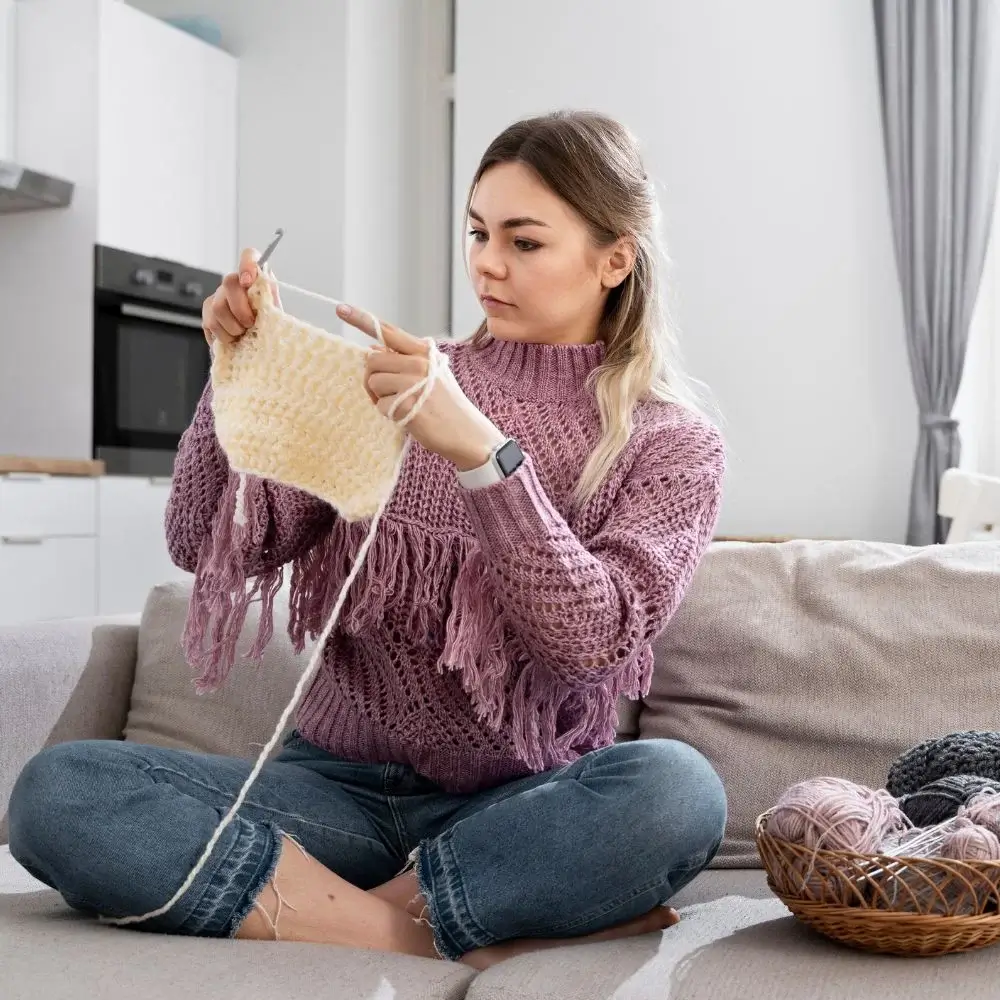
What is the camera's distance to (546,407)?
148 centimetres

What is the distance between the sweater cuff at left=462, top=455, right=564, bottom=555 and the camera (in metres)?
1.18

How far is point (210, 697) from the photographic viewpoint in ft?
5.67

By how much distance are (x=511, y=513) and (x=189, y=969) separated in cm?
47

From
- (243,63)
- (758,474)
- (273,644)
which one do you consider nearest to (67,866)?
(273,644)

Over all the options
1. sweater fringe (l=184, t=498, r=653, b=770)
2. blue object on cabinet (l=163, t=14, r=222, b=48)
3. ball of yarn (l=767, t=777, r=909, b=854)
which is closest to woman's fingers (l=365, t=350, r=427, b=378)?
sweater fringe (l=184, t=498, r=653, b=770)

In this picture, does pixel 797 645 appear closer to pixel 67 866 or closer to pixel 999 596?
pixel 999 596

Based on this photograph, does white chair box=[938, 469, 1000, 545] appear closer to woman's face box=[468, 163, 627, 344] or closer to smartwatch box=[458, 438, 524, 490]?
woman's face box=[468, 163, 627, 344]

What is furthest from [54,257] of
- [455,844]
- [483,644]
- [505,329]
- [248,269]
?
[455,844]

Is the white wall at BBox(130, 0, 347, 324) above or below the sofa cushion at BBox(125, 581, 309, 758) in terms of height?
above

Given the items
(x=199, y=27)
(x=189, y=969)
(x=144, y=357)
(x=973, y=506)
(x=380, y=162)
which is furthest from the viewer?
(x=380, y=162)

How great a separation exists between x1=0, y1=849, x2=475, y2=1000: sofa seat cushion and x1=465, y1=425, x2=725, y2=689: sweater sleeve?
31cm

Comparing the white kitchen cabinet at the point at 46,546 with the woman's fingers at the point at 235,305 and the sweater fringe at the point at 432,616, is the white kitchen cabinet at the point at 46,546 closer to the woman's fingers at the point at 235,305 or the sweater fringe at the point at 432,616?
the sweater fringe at the point at 432,616

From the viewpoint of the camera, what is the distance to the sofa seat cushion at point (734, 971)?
3.48 feet

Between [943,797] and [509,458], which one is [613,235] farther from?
[943,797]
